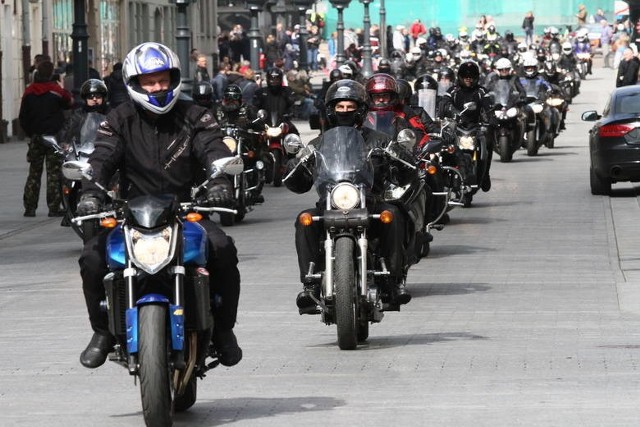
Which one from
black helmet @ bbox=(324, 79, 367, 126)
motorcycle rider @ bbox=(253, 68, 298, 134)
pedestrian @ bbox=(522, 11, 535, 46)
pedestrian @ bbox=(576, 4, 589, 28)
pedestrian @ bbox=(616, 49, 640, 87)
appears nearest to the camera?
black helmet @ bbox=(324, 79, 367, 126)

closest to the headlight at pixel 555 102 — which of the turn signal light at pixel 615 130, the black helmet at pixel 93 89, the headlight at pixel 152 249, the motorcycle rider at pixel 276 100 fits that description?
the motorcycle rider at pixel 276 100

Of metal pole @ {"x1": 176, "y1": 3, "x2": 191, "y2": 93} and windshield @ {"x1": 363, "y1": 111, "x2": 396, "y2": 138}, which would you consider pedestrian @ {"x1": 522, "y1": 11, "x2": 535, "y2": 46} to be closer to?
metal pole @ {"x1": 176, "y1": 3, "x2": 191, "y2": 93}

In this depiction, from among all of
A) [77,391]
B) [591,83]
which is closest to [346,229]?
[77,391]

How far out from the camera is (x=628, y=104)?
27.0m

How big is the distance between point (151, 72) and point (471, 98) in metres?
17.1

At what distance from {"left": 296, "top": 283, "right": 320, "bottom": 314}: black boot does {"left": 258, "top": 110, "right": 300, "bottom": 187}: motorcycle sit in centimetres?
1639

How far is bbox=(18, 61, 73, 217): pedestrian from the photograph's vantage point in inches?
949

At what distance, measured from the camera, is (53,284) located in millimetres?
16641

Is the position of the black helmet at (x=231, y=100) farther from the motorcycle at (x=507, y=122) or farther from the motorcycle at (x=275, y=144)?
the motorcycle at (x=507, y=122)

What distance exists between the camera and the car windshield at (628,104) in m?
26.8

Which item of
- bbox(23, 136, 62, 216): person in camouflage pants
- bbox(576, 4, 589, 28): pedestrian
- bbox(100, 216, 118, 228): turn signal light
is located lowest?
bbox(23, 136, 62, 216): person in camouflage pants

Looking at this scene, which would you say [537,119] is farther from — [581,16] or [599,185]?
[581,16]

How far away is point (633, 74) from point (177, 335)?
35.8 metres

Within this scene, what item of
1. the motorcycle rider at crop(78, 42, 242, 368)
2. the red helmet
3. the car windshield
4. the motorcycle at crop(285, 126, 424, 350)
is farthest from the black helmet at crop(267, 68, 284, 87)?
the motorcycle rider at crop(78, 42, 242, 368)
